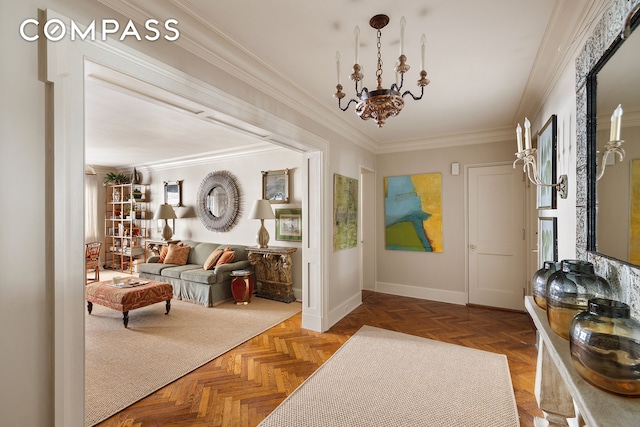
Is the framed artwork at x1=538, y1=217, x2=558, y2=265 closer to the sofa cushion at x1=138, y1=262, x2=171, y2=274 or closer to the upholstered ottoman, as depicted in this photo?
the upholstered ottoman

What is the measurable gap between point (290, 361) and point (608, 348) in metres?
2.42

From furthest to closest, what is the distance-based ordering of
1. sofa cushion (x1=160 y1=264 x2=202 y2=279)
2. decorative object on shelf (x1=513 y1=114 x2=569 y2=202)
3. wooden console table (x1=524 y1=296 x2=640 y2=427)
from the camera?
sofa cushion (x1=160 y1=264 x2=202 y2=279)
decorative object on shelf (x1=513 y1=114 x2=569 y2=202)
wooden console table (x1=524 y1=296 x2=640 y2=427)

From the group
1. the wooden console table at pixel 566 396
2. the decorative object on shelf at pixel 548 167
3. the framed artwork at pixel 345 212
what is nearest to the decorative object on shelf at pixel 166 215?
the framed artwork at pixel 345 212

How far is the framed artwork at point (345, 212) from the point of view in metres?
3.68

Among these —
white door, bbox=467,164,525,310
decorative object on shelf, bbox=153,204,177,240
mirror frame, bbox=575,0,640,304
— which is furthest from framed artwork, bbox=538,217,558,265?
decorative object on shelf, bbox=153,204,177,240

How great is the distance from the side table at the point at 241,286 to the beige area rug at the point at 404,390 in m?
2.05

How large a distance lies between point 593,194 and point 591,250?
0.29 m

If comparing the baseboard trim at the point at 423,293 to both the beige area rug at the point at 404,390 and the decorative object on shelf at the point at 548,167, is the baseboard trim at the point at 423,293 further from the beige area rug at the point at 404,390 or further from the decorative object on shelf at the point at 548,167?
the decorative object on shelf at the point at 548,167

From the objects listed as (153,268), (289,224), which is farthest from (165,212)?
(289,224)

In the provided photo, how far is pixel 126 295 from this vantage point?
3510 millimetres

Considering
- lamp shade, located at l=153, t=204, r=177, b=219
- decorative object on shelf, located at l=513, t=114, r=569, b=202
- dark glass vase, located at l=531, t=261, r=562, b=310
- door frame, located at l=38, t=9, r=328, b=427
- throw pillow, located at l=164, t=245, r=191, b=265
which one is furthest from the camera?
lamp shade, located at l=153, t=204, r=177, b=219

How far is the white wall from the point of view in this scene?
434cm

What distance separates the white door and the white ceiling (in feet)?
2.92

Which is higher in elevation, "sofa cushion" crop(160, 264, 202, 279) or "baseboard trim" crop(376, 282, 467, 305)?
"sofa cushion" crop(160, 264, 202, 279)
